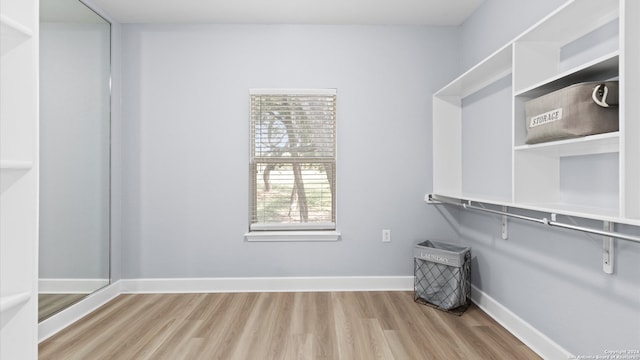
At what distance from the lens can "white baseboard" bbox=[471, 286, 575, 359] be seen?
1.89 meters

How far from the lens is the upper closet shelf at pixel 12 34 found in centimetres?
128

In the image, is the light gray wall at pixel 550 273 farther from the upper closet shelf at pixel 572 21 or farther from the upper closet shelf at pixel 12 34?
the upper closet shelf at pixel 12 34

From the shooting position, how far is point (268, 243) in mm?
3119

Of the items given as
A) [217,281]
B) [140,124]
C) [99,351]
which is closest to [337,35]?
[140,124]

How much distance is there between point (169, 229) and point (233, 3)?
2.07 metres

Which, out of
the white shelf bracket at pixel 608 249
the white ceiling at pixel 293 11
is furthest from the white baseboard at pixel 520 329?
the white ceiling at pixel 293 11

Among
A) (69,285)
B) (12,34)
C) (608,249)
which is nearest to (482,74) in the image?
(608,249)

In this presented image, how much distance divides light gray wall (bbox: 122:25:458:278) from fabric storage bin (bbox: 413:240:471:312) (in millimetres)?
376

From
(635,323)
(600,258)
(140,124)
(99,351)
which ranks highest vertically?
(140,124)

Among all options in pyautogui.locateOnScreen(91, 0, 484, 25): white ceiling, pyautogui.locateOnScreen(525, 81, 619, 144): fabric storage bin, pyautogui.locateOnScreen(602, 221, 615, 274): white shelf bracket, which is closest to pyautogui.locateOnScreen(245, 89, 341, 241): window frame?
pyautogui.locateOnScreen(91, 0, 484, 25): white ceiling

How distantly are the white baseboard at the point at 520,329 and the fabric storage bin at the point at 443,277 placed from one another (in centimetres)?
13

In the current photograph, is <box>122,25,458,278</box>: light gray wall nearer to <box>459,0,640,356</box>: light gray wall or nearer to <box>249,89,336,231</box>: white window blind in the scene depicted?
<box>249,89,336,231</box>: white window blind

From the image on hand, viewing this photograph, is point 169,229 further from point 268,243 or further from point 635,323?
point 635,323

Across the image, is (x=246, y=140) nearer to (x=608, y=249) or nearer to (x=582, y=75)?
(x=582, y=75)
